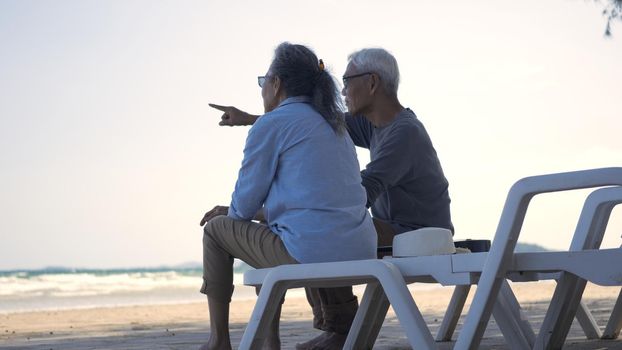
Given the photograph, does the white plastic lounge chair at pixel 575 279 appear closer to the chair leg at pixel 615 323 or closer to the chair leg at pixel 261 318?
the chair leg at pixel 615 323

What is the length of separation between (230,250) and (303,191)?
322 mm

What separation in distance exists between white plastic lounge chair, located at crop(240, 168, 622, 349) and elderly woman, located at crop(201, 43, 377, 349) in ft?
0.53

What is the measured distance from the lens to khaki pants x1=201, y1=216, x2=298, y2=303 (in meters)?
3.41

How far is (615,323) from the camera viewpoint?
4.79 meters

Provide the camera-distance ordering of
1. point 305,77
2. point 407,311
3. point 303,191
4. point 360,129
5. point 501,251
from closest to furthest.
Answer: point 501,251, point 407,311, point 303,191, point 305,77, point 360,129

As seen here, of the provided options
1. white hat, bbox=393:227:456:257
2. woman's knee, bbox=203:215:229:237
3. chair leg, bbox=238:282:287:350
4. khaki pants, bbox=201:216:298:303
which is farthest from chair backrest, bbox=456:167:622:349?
woman's knee, bbox=203:215:229:237

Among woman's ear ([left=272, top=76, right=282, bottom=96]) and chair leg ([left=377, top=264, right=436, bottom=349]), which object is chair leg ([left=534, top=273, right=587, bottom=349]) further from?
woman's ear ([left=272, top=76, right=282, bottom=96])

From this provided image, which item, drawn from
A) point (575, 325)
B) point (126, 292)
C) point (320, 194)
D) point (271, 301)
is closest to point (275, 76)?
point (320, 194)

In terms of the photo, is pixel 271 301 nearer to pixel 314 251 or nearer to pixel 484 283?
pixel 314 251

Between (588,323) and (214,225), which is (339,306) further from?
(588,323)

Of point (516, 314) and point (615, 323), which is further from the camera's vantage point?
point (615, 323)

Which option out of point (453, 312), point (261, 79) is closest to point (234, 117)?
point (261, 79)

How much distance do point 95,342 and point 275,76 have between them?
122 inches

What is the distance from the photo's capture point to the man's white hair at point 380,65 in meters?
4.49
